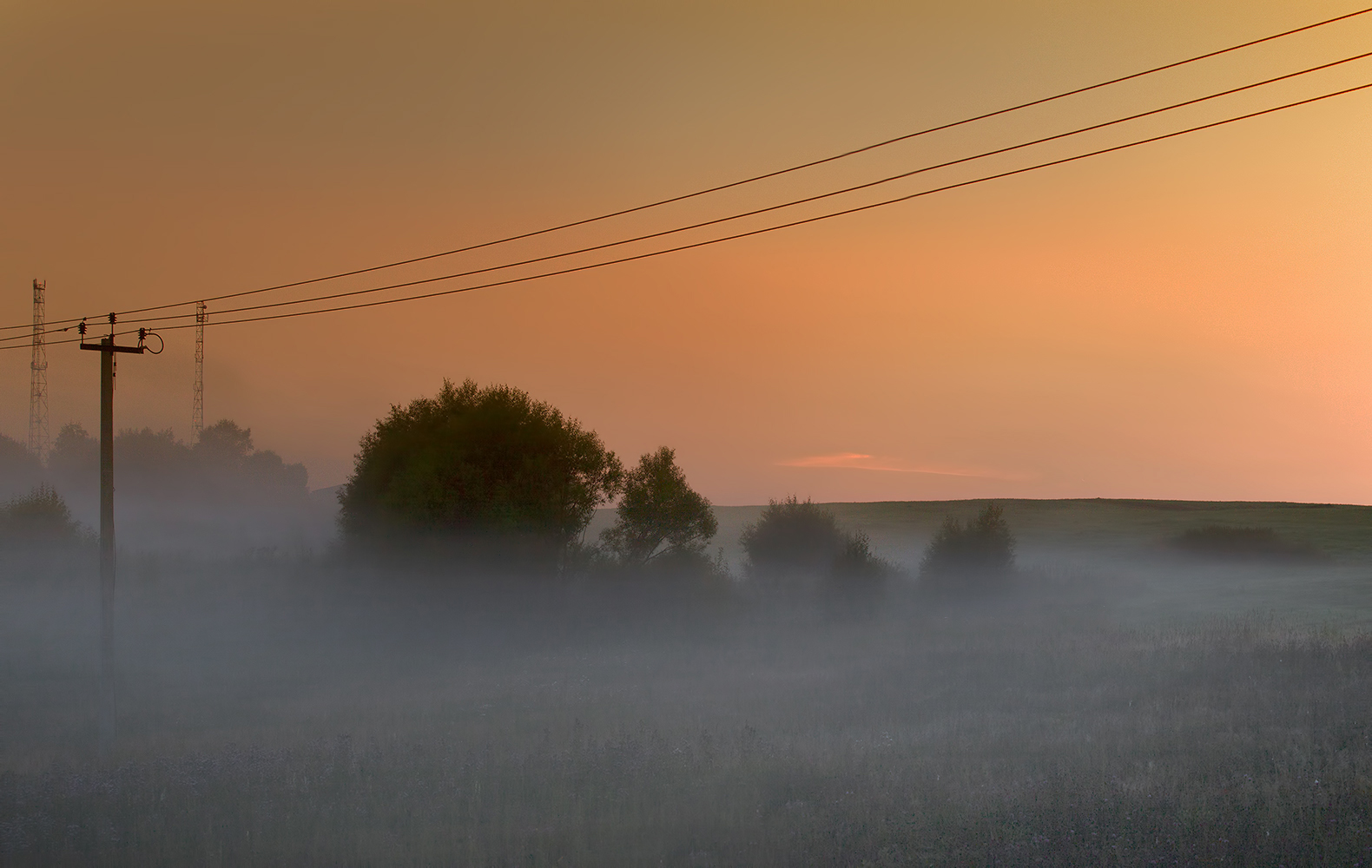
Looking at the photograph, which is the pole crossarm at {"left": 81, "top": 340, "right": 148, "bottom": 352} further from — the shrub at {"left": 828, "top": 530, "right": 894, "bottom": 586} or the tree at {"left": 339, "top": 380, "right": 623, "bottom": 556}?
the shrub at {"left": 828, "top": 530, "right": 894, "bottom": 586}

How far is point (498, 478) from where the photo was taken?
162 ft

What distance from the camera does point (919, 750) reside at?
680 inches

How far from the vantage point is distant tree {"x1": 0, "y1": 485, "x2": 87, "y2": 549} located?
64.1 meters

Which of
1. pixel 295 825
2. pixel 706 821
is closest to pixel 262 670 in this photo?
pixel 295 825

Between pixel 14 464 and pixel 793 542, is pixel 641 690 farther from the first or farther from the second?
pixel 14 464

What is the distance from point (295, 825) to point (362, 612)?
36.8 metres

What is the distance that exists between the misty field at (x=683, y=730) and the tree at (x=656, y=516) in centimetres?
312

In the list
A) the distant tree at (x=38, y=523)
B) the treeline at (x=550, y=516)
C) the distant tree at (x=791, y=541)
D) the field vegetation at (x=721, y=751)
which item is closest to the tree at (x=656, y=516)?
the treeline at (x=550, y=516)

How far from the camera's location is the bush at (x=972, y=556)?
54312 millimetres

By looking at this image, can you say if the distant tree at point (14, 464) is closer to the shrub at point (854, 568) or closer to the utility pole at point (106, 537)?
the shrub at point (854, 568)

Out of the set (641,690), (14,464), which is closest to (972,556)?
(641,690)

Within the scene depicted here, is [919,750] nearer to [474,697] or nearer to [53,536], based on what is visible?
[474,697]

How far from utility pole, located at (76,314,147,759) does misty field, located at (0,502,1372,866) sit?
965 mm

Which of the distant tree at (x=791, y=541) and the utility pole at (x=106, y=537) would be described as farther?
the distant tree at (x=791, y=541)
